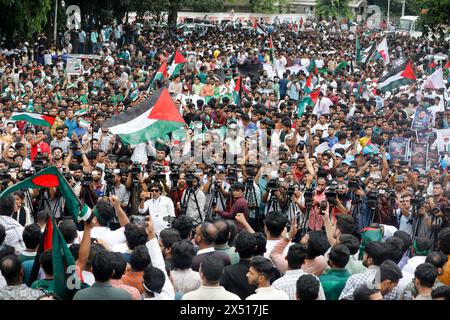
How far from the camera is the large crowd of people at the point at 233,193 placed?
5.82 m

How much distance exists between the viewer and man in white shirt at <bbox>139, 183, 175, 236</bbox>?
8180mm

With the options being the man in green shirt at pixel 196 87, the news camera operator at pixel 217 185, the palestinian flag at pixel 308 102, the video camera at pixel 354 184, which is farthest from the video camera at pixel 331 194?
the man in green shirt at pixel 196 87

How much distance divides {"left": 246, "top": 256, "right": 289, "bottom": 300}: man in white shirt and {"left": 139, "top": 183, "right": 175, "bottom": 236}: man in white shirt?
255 cm

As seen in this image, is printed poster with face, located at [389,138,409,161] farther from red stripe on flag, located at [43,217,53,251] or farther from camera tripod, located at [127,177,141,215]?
red stripe on flag, located at [43,217,53,251]

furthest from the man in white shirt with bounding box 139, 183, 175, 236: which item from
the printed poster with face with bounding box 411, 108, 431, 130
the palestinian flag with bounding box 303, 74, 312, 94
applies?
the palestinian flag with bounding box 303, 74, 312, 94

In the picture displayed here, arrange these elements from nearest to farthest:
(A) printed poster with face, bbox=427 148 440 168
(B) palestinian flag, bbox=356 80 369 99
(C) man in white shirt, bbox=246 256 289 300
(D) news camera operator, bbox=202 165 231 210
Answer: (C) man in white shirt, bbox=246 256 289 300
(D) news camera operator, bbox=202 165 231 210
(A) printed poster with face, bbox=427 148 440 168
(B) palestinian flag, bbox=356 80 369 99

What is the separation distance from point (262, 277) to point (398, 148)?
6735 mm

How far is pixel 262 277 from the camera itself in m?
5.62

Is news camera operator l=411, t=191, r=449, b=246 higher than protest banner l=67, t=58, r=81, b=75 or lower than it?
lower

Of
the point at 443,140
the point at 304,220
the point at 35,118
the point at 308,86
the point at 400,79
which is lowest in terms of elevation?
the point at 304,220

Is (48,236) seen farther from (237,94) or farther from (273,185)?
(237,94)

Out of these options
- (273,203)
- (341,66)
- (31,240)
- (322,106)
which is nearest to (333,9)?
(341,66)

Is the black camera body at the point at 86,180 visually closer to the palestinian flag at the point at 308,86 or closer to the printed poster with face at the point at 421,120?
the printed poster with face at the point at 421,120

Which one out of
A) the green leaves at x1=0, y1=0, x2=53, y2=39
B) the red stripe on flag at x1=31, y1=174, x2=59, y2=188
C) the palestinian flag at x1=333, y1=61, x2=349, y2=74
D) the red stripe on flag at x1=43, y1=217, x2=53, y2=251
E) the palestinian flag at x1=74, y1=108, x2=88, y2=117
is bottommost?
the red stripe on flag at x1=43, y1=217, x2=53, y2=251
